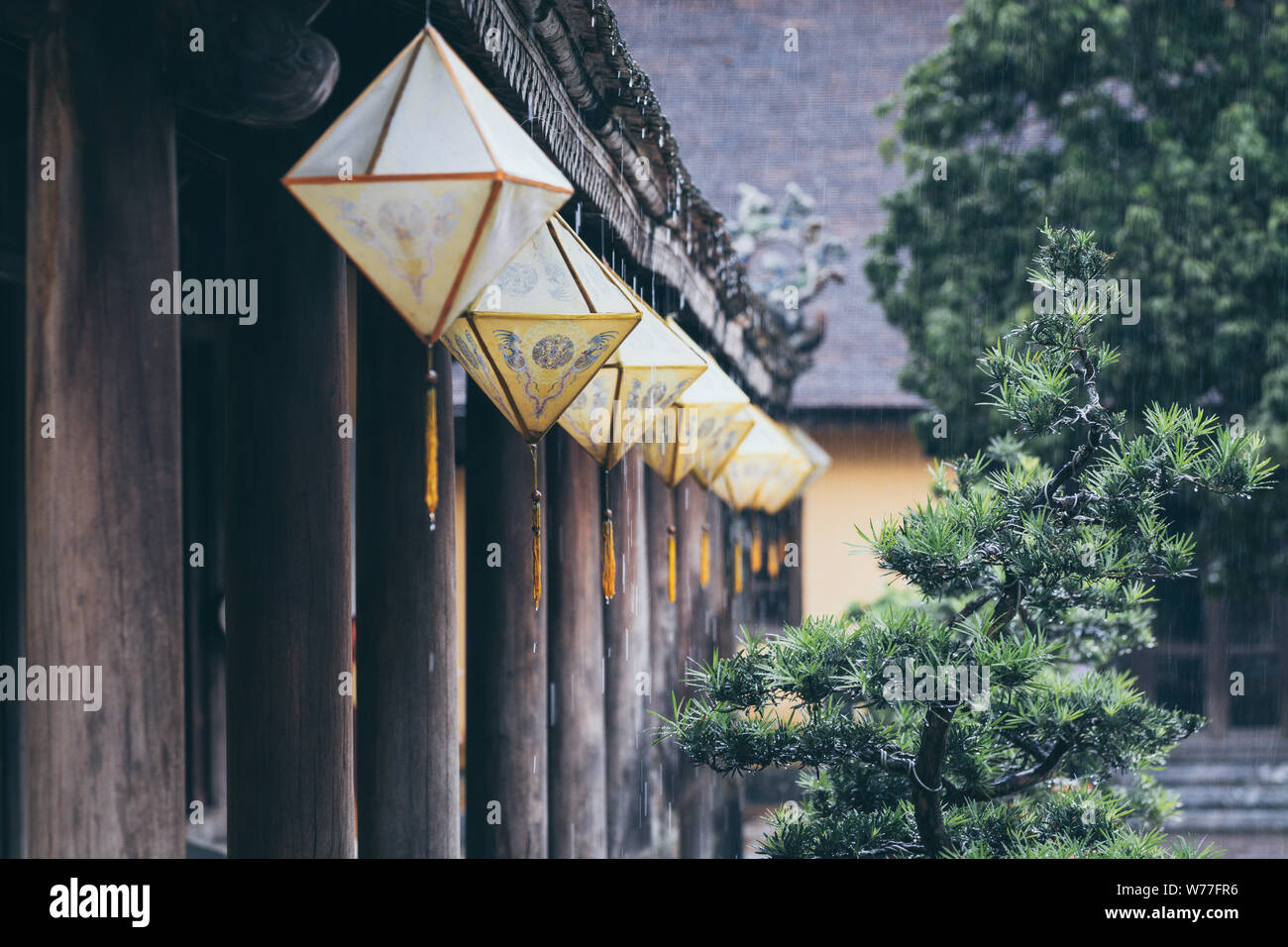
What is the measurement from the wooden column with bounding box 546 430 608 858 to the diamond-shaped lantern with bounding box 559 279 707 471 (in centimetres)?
108

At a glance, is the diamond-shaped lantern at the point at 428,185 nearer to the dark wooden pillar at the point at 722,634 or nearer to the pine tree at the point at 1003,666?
the pine tree at the point at 1003,666

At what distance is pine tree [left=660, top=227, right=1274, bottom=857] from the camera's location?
3447 mm

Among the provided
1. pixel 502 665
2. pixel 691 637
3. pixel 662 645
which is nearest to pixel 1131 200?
pixel 691 637

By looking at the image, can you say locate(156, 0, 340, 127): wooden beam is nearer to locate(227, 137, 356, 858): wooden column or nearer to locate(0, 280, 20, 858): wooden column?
locate(227, 137, 356, 858): wooden column

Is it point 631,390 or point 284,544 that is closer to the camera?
point 284,544

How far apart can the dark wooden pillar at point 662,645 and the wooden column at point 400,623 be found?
3769 mm

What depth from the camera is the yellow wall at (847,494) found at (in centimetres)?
1380

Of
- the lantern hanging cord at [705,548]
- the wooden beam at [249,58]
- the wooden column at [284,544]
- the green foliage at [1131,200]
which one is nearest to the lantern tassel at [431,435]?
the wooden column at [284,544]

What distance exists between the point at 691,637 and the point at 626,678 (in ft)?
7.00

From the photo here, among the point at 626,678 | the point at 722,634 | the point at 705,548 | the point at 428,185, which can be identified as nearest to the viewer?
the point at 428,185

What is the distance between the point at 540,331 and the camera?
338 cm

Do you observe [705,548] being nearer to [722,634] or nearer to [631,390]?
[631,390]

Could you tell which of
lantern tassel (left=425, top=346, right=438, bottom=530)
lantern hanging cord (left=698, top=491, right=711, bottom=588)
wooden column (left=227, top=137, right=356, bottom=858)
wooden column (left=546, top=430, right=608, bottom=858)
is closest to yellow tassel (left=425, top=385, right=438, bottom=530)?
lantern tassel (left=425, top=346, right=438, bottom=530)
